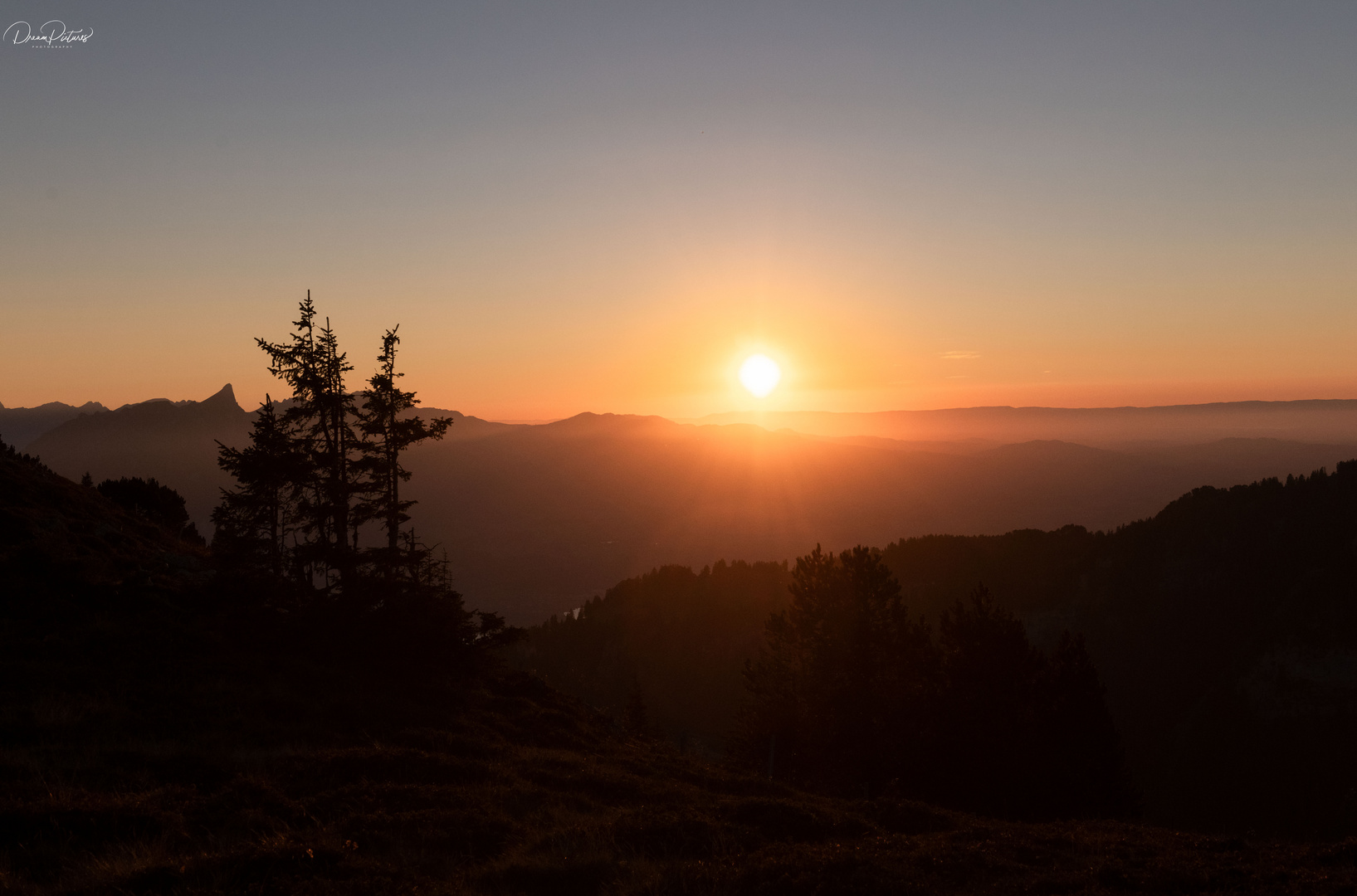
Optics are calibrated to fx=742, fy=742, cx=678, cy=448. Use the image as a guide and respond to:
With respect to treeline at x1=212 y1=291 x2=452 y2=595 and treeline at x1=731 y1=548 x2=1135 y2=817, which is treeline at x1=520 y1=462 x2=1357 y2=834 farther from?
treeline at x1=212 y1=291 x2=452 y2=595

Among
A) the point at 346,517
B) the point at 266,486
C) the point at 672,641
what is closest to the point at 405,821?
the point at 346,517

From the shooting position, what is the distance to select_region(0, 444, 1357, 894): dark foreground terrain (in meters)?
10.2

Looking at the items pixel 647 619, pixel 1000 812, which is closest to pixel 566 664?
pixel 647 619

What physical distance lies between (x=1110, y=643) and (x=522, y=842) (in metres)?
134

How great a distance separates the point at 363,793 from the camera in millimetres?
13641

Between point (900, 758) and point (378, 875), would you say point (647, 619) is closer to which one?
point (900, 758)

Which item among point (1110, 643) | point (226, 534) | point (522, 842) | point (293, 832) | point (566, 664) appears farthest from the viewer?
point (566, 664)

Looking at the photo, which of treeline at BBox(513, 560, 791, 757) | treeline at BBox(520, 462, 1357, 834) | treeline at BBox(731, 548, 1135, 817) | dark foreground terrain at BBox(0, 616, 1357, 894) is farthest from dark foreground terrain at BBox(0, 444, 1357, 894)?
treeline at BBox(513, 560, 791, 757)

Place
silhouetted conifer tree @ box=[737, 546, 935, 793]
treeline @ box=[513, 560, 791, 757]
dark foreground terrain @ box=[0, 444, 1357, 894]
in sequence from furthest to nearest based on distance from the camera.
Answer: treeline @ box=[513, 560, 791, 757] → silhouetted conifer tree @ box=[737, 546, 935, 793] → dark foreground terrain @ box=[0, 444, 1357, 894]

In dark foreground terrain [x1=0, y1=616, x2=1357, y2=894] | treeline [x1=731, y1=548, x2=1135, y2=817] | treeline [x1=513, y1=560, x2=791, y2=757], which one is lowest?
treeline [x1=513, y1=560, x2=791, y2=757]

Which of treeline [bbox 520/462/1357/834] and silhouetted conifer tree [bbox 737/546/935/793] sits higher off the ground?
silhouetted conifer tree [bbox 737/546/935/793]

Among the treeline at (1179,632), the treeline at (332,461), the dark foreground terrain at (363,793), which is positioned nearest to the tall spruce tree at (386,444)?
the treeline at (332,461)

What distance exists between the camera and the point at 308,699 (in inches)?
786

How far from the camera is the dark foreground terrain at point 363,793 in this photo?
1021cm
